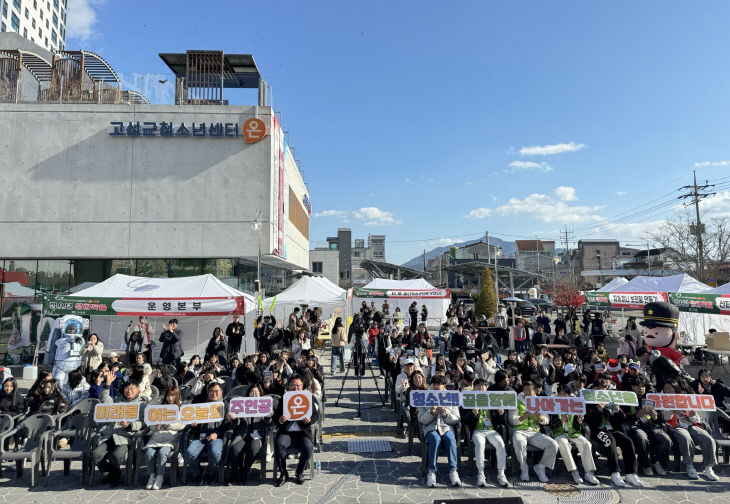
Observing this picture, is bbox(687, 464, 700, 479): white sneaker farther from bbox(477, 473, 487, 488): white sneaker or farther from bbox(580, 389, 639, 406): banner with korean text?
bbox(477, 473, 487, 488): white sneaker

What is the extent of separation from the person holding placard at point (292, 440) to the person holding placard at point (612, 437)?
15.0 feet

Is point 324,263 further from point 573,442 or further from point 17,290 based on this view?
point 573,442

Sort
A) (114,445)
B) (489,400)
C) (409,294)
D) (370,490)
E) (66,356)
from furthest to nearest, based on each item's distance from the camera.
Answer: (409,294)
(66,356)
(489,400)
(114,445)
(370,490)

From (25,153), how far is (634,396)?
26.3m

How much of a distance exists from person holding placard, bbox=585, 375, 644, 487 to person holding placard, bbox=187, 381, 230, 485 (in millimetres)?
5887

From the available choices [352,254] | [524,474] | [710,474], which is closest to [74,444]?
[524,474]

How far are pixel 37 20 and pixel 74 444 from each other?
7520 centimetres

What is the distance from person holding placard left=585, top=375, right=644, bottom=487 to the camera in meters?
6.11

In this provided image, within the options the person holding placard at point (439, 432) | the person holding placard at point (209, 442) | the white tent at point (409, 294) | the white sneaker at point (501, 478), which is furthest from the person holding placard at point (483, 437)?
the white tent at point (409, 294)

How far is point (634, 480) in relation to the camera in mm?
5973

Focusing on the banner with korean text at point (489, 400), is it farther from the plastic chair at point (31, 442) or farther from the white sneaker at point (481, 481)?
the plastic chair at point (31, 442)

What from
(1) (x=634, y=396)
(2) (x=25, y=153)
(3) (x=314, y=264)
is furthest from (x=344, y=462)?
(3) (x=314, y=264)

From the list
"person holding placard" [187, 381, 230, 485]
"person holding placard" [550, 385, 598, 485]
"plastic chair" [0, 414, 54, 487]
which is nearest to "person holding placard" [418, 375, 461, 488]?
"person holding placard" [550, 385, 598, 485]

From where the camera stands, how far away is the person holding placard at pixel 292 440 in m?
6.09
